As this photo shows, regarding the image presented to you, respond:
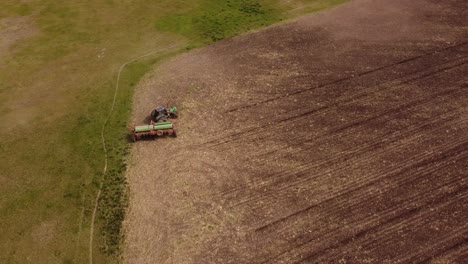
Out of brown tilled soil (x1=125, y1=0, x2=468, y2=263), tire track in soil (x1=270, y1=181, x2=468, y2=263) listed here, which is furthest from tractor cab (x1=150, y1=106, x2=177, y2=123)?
tire track in soil (x1=270, y1=181, x2=468, y2=263)

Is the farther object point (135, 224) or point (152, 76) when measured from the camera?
point (152, 76)

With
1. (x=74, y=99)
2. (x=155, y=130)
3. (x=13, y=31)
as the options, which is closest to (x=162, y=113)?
(x=155, y=130)

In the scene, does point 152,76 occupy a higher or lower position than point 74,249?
→ higher

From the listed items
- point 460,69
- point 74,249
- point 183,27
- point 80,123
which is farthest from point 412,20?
point 74,249

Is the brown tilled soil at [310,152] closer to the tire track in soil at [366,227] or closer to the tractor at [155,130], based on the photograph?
the tire track in soil at [366,227]

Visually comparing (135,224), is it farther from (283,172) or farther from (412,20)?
(412,20)

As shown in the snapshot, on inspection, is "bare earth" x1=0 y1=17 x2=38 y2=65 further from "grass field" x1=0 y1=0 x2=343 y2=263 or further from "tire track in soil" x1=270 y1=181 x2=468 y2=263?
"tire track in soil" x1=270 y1=181 x2=468 y2=263

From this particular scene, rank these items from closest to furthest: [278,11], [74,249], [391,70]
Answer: [74,249]
[391,70]
[278,11]

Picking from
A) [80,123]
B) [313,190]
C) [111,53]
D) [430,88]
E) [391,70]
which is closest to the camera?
[313,190]
